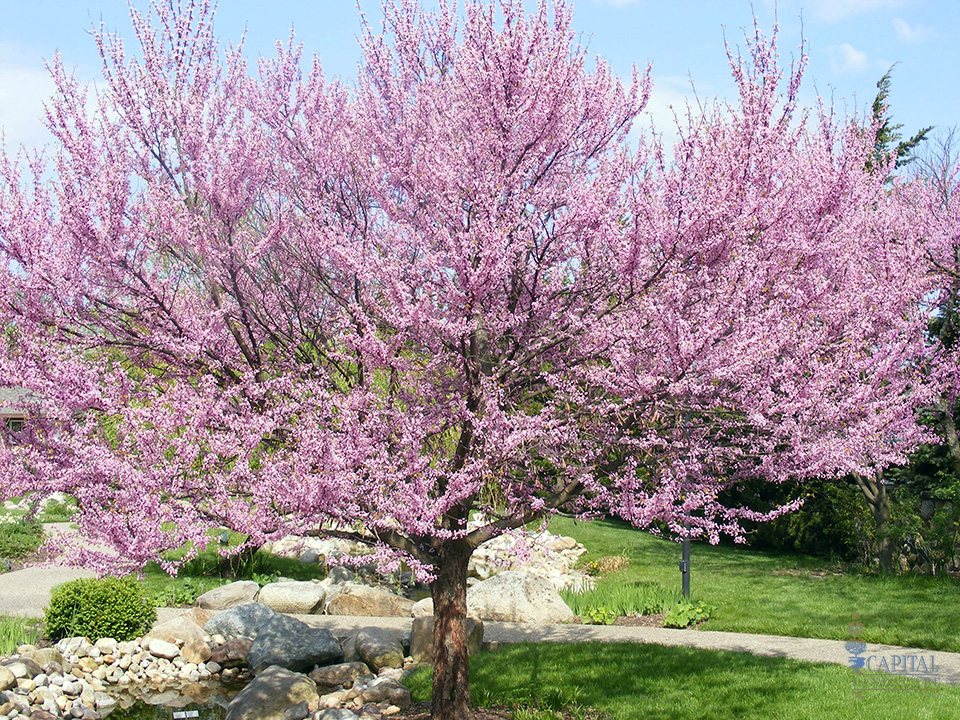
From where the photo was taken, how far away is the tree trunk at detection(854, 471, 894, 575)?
14461 mm

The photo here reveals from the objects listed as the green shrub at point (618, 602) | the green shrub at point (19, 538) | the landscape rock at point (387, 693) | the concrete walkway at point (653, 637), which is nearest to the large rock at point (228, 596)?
the concrete walkway at point (653, 637)

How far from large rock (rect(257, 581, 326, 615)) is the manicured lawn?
4.55 meters

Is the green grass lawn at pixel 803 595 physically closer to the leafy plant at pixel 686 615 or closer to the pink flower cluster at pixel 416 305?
the leafy plant at pixel 686 615

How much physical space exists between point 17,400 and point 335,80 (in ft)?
12.5

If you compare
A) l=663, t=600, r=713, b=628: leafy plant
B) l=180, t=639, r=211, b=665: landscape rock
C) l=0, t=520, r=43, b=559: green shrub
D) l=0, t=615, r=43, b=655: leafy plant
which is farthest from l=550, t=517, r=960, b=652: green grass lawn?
l=0, t=520, r=43, b=559: green shrub

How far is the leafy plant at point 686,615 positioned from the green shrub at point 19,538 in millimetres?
13529

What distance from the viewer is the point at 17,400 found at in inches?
226

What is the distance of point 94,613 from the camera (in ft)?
35.8

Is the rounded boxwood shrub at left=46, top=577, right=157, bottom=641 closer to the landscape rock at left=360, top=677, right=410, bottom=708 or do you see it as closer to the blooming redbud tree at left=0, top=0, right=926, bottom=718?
the landscape rock at left=360, top=677, right=410, bottom=708

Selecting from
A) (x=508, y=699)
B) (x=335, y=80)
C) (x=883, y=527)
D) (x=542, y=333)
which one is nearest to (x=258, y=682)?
(x=508, y=699)

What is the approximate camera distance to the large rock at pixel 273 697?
855 cm

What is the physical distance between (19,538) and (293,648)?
438 inches

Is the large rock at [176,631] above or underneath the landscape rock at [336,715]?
above

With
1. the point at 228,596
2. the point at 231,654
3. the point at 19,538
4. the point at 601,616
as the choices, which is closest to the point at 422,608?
the point at 601,616
